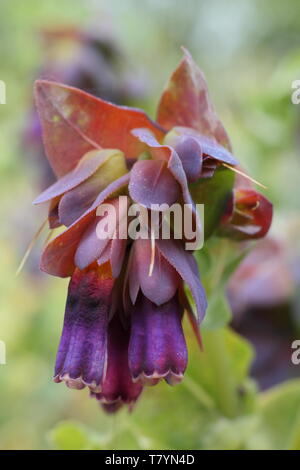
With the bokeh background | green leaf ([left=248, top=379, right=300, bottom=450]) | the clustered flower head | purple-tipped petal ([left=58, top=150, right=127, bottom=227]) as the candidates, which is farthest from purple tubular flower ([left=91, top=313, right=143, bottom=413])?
green leaf ([left=248, top=379, right=300, bottom=450])

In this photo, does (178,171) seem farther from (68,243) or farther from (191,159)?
(68,243)

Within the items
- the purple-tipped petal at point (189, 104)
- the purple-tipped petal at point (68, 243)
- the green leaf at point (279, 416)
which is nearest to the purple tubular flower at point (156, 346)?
the purple-tipped petal at point (68, 243)

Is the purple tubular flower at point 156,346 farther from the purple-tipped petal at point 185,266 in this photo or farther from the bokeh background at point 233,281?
the bokeh background at point 233,281

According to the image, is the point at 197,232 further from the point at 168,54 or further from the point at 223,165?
the point at 168,54

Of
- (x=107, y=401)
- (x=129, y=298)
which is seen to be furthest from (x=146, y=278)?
(x=107, y=401)

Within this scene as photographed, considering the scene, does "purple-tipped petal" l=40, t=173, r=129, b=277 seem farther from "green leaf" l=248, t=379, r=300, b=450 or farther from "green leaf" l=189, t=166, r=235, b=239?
"green leaf" l=248, t=379, r=300, b=450

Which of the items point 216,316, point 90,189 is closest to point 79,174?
point 90,189

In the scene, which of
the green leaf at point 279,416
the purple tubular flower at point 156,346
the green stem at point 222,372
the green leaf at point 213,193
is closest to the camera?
the purple tubular flower at point 156,346
